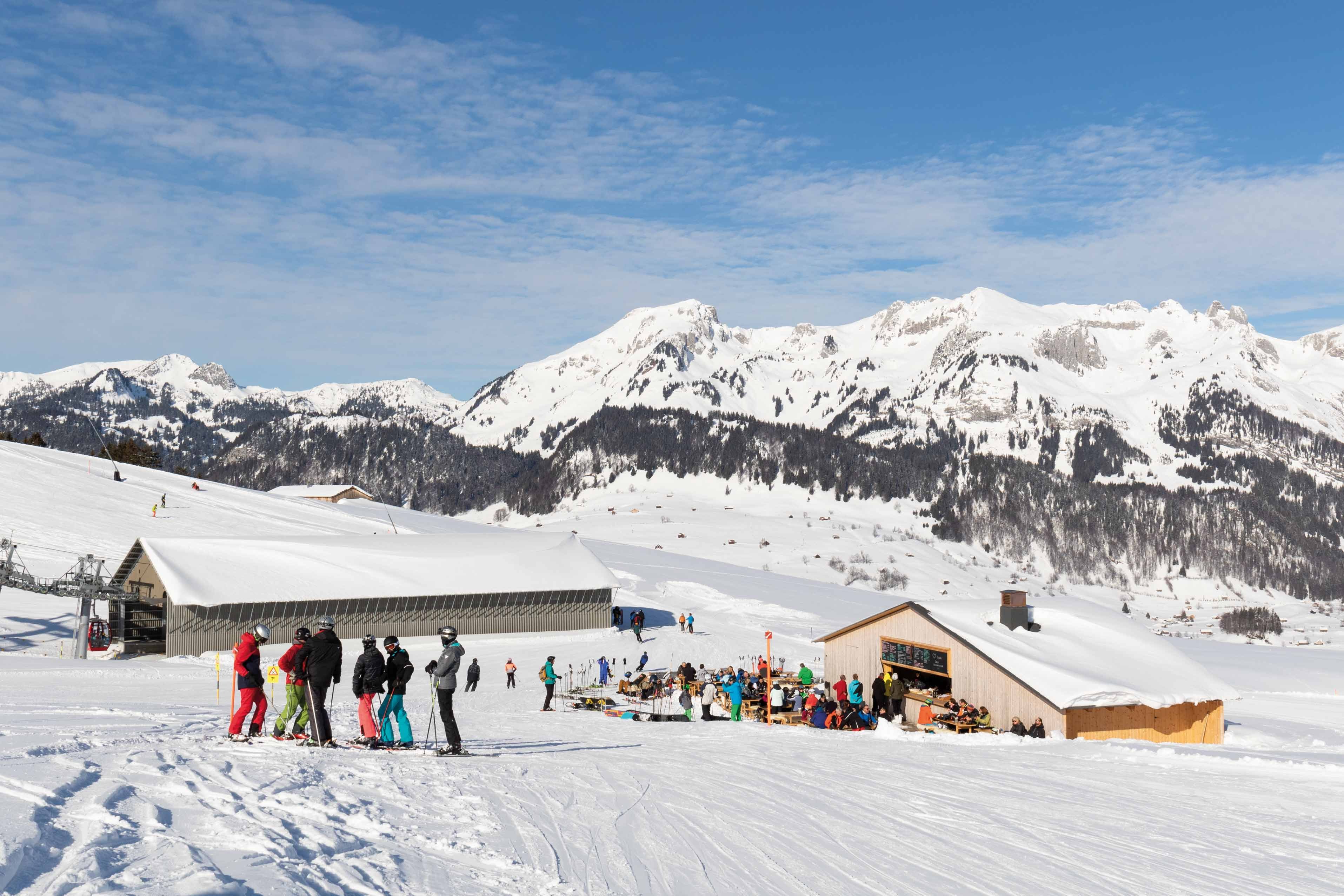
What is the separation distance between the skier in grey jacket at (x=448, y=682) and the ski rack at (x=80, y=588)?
2697 cm

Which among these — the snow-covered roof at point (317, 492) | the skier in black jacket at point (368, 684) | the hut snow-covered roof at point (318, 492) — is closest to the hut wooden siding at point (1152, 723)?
the skier in black jacket at point (368, 684)

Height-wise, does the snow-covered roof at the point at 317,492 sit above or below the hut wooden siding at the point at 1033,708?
above

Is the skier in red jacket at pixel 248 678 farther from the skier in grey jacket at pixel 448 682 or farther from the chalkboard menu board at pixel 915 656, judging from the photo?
the chalkboard menu board at pixel 915 656

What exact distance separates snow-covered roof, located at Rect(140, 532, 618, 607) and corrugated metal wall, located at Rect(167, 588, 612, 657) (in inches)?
14.5

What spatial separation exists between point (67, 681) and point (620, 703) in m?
14.5

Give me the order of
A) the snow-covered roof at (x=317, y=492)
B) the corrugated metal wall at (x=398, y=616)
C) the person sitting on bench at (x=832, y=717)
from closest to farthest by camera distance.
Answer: the person sitting on bench at (x=832, y=717) < the corrugated metal wall at (x=398, y=616) < the snow-covered roof at (x=317, y=492)

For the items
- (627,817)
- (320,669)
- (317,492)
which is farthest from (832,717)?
(317,492)

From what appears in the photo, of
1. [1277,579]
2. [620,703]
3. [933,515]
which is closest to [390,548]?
[620,703]

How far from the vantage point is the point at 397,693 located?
41.2 ft

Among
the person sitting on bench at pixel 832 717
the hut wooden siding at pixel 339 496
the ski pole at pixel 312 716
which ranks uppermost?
the hut wooden siding at pixel 339 496

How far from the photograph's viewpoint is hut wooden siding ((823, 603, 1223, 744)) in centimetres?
2420

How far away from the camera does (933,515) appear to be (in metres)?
176

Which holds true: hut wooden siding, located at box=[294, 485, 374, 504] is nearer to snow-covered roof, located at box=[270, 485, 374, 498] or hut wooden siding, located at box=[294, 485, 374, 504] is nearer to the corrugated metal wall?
snow-covered roof, located at box=[270, 485, 374, 498]

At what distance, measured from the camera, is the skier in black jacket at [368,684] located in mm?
12227
